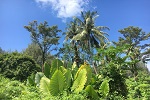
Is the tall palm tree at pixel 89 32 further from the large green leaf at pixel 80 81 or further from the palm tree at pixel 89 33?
the large green leaf at pixel 80 81

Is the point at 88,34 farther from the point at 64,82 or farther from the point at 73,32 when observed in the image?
the point at 64,82

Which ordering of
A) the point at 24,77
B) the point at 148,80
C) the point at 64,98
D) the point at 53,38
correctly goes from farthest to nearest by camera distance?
the point at 53,38, the point at 24,77, the point at 148,80, the point at 64,98

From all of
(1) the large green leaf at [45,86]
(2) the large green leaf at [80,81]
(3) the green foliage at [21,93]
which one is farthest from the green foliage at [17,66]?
(2) the large green leaf at [80,81]

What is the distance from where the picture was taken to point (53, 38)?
39281 millimetres

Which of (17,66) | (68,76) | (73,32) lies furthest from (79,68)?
(73,32)

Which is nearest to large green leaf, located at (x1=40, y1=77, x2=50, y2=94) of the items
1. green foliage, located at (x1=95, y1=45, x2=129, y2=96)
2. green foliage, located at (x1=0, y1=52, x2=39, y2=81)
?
green foliage, located at (x1=95, y1=45, x2=129, y2=96)

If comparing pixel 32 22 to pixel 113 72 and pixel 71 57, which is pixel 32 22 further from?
pixel 113 72

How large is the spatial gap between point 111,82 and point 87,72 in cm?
140

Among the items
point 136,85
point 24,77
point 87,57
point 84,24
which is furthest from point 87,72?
point 87,57

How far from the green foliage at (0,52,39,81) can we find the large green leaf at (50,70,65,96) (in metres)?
16.6

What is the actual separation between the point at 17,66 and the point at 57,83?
1771 cm

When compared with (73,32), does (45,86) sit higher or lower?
lower

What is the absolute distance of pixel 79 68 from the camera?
11062mm

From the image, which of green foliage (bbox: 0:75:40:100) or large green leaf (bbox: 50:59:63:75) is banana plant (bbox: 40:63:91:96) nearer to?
green foliage (bbox: 0:75:40:100)
